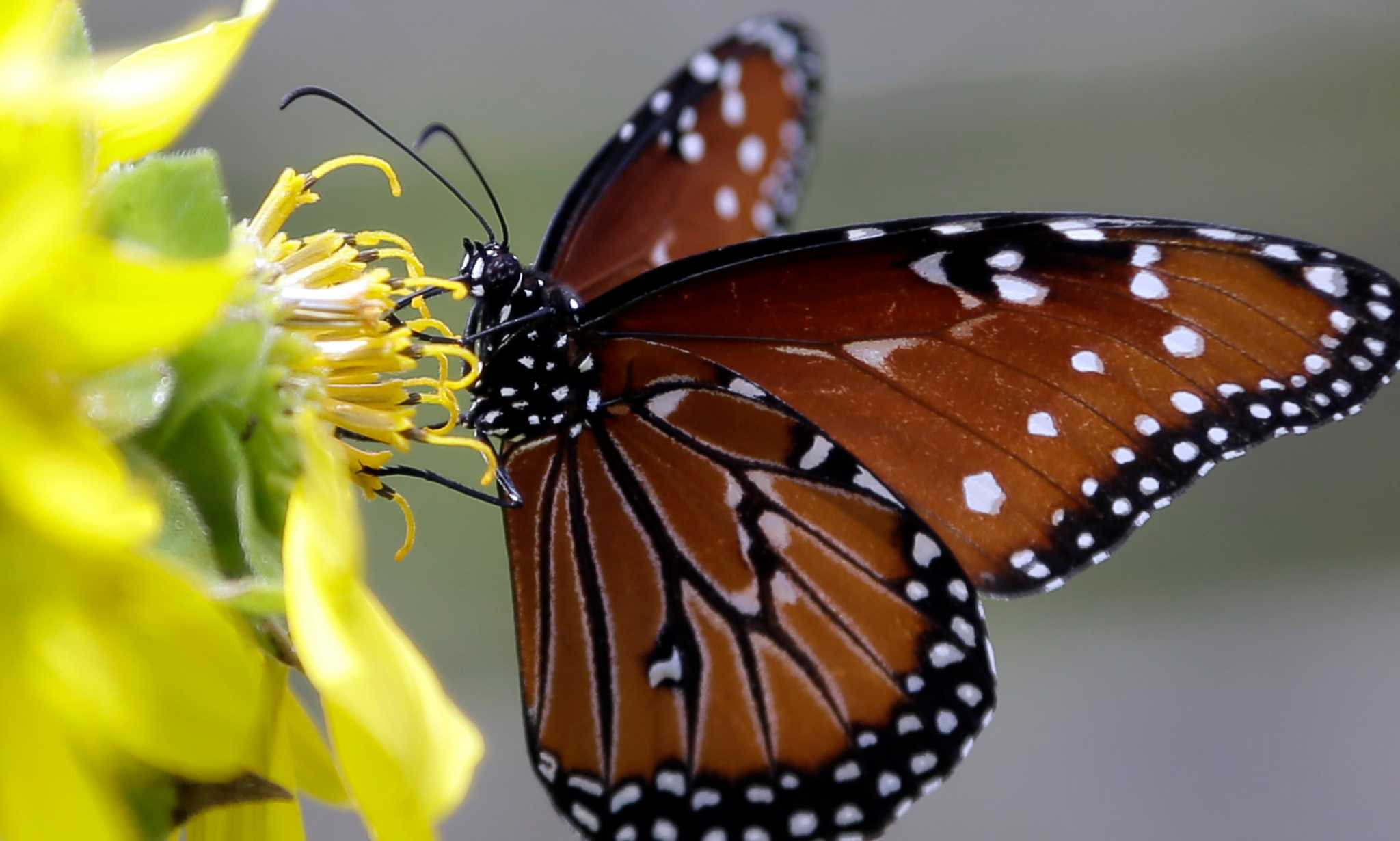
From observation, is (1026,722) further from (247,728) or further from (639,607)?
(247,728)

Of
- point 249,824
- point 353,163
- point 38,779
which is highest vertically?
point 353,163

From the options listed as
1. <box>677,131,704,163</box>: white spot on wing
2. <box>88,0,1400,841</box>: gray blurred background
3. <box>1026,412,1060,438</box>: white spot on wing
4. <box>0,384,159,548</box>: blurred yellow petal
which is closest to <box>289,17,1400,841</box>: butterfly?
<box>1026,412,1060,438</box>: white spot on wing

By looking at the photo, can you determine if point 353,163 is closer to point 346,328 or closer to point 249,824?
point 346,328

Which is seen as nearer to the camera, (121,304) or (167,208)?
(121,304)

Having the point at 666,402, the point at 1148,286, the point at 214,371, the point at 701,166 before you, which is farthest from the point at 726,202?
the point at 214,371

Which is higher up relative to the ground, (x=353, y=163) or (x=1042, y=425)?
(x=353, y=163)

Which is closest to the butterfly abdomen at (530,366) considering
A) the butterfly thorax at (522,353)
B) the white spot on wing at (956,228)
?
the butterfly thorax at (522,353)
